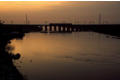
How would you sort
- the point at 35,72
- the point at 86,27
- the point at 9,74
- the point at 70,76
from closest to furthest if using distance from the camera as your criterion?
the point at 9,74 → the point at 70,76 → the point at 35,72 → the point at 86,27

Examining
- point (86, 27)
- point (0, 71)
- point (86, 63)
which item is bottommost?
point (86, 27)

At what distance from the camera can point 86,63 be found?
14.2 metres

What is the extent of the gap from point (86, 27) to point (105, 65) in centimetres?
9454

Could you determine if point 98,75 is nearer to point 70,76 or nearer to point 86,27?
point 70,76

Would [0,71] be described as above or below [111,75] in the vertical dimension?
above

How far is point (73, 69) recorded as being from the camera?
1251 centimetres

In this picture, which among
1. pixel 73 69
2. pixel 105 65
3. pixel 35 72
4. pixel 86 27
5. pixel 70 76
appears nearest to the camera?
pixel 70 76

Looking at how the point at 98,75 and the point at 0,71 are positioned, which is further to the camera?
the point at 98,75

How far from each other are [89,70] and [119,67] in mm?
2117

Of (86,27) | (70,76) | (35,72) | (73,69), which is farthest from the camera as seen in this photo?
(86,27)

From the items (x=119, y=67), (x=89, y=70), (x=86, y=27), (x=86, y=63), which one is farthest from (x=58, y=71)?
(x=86, y=27)

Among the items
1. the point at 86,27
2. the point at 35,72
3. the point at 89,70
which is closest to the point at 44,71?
the point at 35,72

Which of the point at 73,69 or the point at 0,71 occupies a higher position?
the point at 0,71

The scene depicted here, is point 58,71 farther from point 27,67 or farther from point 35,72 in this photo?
point 27,67
